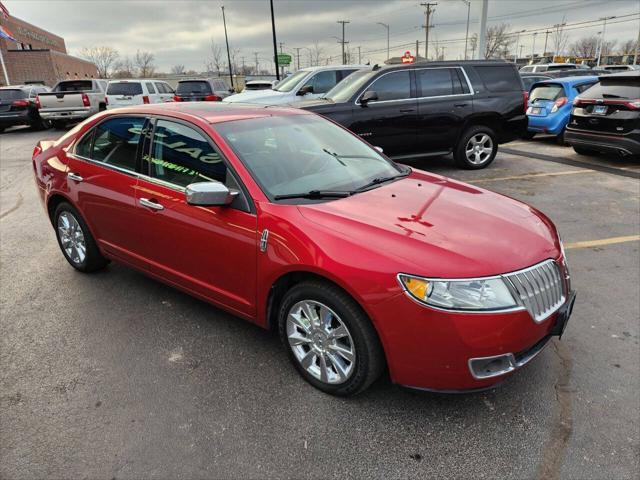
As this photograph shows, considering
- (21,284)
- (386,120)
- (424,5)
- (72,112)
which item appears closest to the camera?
(21,284)

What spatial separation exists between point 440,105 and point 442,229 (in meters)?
6.54

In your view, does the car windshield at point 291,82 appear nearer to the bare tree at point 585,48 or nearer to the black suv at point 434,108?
the black suv at point 434,108

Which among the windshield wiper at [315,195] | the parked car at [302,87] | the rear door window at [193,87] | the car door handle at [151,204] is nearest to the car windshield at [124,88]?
the rear door window at [193,87]

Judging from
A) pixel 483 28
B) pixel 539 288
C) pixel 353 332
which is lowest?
pixel 353 332

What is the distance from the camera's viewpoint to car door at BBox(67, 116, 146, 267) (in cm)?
377

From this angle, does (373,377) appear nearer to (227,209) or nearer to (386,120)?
(227,209)

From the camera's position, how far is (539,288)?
2506 mm

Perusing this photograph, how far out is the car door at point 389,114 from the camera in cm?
828

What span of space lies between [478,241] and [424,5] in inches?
2821

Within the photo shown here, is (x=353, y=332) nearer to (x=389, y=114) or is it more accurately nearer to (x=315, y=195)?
(x=315, y=195)

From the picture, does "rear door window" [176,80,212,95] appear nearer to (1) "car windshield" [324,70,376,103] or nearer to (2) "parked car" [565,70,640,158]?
(1) "car windshield" [324,70,376,103]

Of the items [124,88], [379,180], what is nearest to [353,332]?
[379,180]

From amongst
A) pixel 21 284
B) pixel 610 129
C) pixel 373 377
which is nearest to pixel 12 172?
pixel 21 284

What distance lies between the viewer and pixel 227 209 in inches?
120
